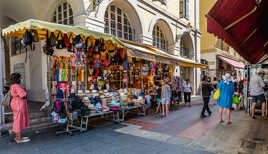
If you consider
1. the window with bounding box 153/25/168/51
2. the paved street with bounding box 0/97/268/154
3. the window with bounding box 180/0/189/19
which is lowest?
the paved street with bounding box 0/97/268/154

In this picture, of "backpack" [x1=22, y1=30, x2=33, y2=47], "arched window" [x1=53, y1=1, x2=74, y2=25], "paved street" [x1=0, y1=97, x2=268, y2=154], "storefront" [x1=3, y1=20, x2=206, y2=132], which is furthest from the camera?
"arched window" [x1=53, y1=1, x2=74, y2=25]

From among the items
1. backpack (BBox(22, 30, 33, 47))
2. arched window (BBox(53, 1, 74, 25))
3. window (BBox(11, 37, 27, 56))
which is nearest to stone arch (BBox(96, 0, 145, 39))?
arched window (BBox(53, 1, 74, 25))

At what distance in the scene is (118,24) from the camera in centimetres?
999

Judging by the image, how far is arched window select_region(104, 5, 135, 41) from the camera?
9.30 meters

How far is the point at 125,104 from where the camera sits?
6.81 m

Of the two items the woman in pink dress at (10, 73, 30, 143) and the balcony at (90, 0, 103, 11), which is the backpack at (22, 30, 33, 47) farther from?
the balcony at (90, 0, 103, 11)

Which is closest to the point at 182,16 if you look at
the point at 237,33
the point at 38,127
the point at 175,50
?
the point at 175,50

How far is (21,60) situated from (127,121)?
25.1 ft

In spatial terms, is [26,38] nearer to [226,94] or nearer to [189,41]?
[226,94]

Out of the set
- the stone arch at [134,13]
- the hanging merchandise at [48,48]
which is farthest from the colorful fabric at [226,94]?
the stone arch at [134,13]

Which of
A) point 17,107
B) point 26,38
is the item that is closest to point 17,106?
point 17,107

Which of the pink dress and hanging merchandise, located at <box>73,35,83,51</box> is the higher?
hanging merchandise, located at <box>73,35,83,51</box>

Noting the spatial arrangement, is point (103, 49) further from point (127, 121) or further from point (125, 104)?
point (127, 121)

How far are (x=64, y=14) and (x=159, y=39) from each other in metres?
7.90
